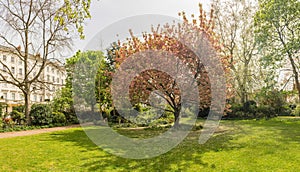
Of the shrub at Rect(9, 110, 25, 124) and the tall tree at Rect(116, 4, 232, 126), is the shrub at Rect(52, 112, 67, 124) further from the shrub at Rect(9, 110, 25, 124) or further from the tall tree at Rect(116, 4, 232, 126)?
the tall tree at Rect(116, 4, 232, 126)

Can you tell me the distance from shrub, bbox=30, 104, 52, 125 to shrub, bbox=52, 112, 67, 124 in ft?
2.18

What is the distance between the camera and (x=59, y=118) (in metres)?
21.3

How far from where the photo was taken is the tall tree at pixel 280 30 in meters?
21.6

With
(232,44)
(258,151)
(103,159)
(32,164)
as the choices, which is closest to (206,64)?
(258,151)

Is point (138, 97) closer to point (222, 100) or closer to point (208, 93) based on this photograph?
point (208, 93)

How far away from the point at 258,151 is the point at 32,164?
7.71 metres

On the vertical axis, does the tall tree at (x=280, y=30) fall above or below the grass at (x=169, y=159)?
above

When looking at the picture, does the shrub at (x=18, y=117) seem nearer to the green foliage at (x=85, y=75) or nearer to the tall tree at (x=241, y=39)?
the green foliage at (x=85, y=75)

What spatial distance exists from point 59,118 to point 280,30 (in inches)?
909

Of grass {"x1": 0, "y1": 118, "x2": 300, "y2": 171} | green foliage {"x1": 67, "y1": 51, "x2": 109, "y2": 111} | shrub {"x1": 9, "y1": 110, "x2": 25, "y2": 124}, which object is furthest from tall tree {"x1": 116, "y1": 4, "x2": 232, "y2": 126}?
green foliage {"x1": 67, "y1": 51, "x2": 109, "y2": 111}

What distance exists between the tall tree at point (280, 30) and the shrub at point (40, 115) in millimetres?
20913

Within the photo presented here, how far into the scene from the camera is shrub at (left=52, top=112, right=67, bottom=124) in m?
21.2

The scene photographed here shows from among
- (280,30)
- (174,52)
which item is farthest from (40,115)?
(280,30)

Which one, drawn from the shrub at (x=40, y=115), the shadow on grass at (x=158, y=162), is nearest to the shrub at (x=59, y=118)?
the shrub at (x=40, y=115)
